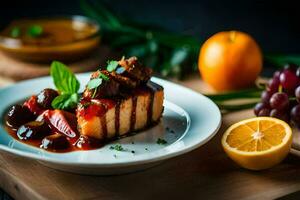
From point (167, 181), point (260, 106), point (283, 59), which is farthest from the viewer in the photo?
point (283, 59)

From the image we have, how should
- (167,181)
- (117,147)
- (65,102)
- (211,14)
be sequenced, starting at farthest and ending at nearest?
(211,14) < (65,102) < (117,147) < (167,181)

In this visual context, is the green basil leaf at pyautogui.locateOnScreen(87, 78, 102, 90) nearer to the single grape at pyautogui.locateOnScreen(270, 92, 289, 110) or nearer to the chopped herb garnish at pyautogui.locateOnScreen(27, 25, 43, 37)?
the single grape at pyautogui.locateOnScreen(270, 92, 289, 110)

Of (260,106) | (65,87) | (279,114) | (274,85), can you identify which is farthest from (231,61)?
(65,87)

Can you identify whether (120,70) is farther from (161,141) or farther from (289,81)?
(289,81)

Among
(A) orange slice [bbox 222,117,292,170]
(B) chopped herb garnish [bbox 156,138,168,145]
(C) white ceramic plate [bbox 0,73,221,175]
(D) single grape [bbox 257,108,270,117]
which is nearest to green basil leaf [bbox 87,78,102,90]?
(C) white ceramic plate [bbox 0,73,221,175]

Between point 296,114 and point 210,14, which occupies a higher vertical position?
point 296,114

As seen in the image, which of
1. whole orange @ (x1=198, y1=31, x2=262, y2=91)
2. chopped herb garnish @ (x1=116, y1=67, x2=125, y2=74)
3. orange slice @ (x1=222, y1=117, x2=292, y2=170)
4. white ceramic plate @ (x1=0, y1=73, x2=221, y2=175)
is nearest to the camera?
white ceramic plate @ (x1=0, y1=73, x2=221, y2=175)

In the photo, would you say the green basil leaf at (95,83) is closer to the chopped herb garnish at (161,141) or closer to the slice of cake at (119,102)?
the slice of cake at (119,102)
